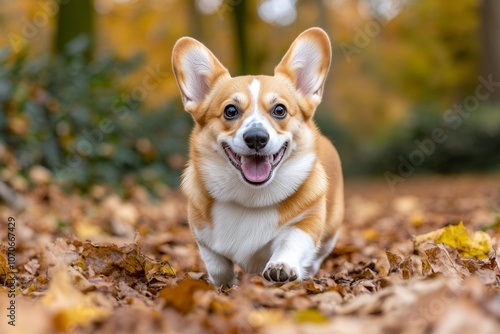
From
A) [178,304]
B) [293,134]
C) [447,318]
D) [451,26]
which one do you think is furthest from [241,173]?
[451,26]

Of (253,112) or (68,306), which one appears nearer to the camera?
(68,306)

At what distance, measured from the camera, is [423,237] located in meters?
3.69

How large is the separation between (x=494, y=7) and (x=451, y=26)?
775cm

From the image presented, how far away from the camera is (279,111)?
338 cm

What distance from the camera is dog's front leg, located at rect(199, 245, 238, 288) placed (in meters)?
3.38

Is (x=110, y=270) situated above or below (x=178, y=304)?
below

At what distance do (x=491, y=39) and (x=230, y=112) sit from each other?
1501 cm

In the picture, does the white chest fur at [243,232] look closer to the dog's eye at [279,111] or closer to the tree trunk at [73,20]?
the dog's eye at [279,111]

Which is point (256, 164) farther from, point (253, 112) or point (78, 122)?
point (78, 122)

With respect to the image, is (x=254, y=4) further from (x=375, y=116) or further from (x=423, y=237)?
(x=423, y=237)

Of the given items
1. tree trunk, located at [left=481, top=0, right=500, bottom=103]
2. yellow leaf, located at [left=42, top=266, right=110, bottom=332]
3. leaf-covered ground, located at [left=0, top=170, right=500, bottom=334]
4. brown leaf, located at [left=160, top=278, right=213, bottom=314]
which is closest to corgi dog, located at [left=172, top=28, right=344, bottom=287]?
leaf-covered ground, located at [left=0, top=170, right=500, bottom=334]

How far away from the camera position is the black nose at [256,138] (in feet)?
10.2

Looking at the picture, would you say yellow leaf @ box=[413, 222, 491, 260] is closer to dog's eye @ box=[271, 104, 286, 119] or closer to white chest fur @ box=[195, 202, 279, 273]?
white chest fur @ box=[195, 202, 279, 273]

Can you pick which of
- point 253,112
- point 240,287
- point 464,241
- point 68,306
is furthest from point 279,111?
point 68,306
